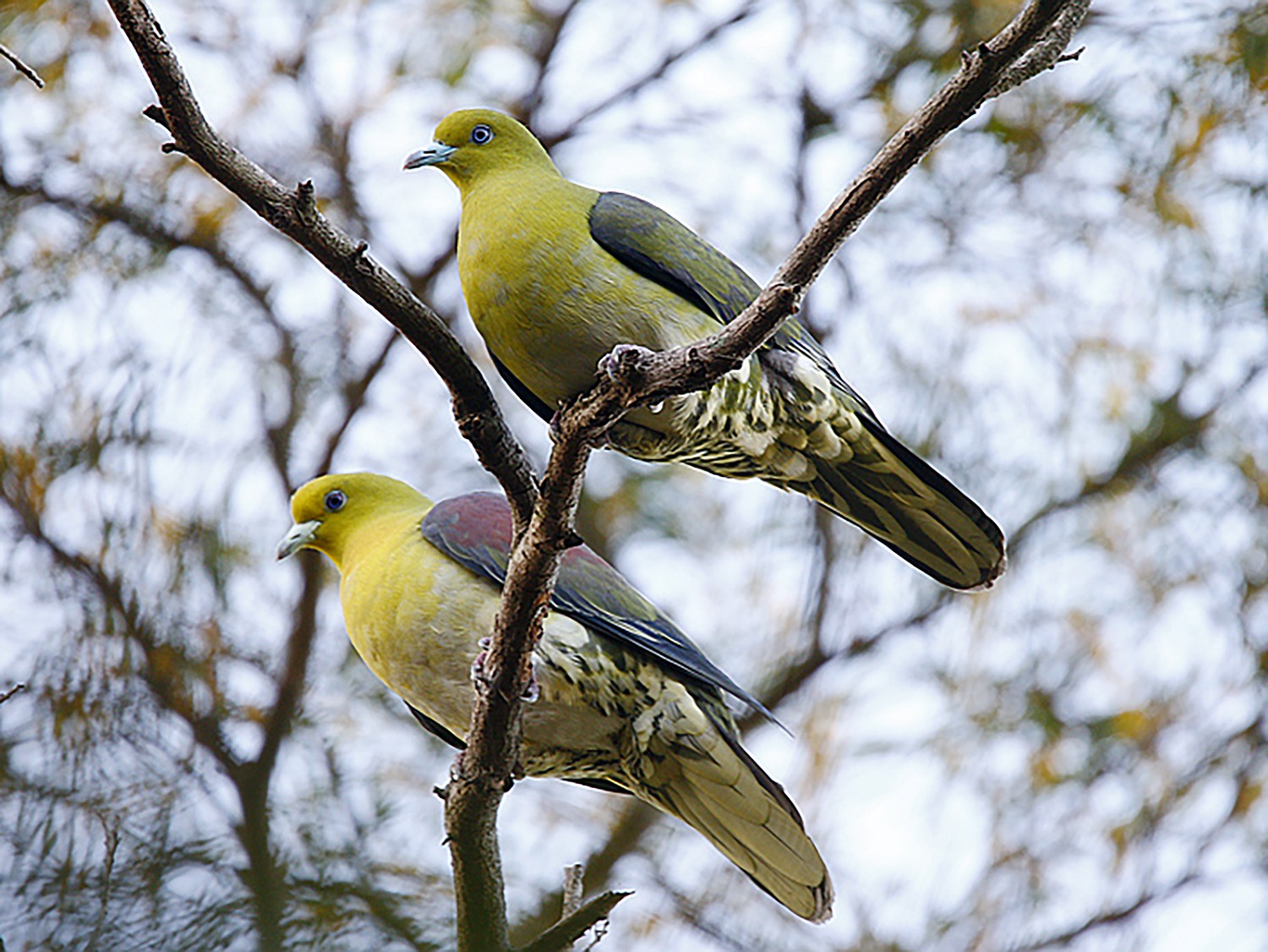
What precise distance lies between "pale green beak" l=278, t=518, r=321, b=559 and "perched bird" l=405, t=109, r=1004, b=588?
2.40 feet

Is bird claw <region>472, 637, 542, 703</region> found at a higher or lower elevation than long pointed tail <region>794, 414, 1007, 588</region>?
lower

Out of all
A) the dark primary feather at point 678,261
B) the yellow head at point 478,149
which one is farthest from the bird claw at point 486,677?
the yellow head at point 478,149

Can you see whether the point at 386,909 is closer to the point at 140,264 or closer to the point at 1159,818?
the point at 140,264

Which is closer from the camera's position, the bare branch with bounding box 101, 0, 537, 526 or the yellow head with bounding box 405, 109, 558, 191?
the bare branch with bounding box 101, 0, 537, 526

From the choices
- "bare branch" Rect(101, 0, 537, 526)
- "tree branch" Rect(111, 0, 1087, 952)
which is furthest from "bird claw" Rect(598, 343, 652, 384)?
"bare branch" Rect(101, 0, 537, 526)

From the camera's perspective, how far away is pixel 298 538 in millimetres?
3154

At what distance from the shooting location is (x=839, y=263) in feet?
14.6

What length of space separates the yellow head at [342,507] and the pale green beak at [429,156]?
76 cm

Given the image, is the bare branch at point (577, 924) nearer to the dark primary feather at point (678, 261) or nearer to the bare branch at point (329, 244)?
the bare branch at point (329, 244)

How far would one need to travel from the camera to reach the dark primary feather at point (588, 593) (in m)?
2.70

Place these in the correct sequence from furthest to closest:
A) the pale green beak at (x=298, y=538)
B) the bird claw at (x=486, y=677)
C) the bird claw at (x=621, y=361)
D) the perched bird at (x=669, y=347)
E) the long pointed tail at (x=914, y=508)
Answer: the pale green beak at (x=298, y=538) < the long pointed tail at (x=914, y=508) < the perched bird at (x=669, y=347) < the bird claw at (x=486, y=677) < the bird claw at (x=621, y=361)

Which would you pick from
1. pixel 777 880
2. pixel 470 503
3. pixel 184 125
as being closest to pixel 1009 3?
pixel 470 503

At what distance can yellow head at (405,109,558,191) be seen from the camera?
2781 mm

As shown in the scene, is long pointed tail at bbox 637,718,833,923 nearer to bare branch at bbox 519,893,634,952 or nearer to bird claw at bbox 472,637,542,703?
bird claw at bbox 472,637,542,703
